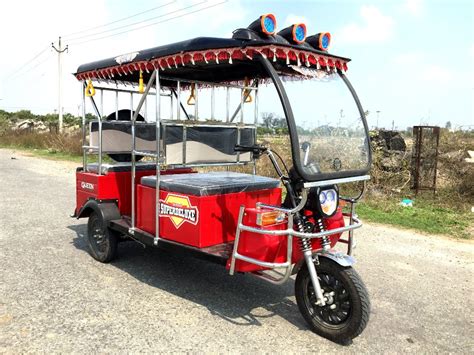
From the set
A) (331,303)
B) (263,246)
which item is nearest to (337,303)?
(331,303)

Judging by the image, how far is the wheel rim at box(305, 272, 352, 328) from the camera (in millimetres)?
3326

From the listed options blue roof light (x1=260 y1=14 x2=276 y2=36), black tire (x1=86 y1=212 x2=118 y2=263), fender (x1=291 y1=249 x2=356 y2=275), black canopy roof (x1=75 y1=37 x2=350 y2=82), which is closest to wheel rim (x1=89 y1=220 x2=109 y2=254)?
black tire (x1=86 y1=212 x2=118 y2=263)

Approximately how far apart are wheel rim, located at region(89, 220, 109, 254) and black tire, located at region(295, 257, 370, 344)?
2.55 metres

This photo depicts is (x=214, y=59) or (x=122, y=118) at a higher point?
(x=214, y=59)

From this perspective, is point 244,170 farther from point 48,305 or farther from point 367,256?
point 48,305

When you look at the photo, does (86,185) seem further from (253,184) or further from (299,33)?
(299,33)

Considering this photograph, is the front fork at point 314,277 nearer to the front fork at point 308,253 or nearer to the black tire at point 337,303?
the front fork at point 308,253

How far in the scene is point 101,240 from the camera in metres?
5.15

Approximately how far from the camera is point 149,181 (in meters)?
4.54

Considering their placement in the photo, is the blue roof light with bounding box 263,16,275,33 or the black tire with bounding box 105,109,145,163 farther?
the black tire with bounding box 105,109,145,163

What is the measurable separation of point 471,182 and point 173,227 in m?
7.26

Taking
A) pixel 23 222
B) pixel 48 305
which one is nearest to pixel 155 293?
pixel 48 305

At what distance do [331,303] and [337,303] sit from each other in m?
0.05

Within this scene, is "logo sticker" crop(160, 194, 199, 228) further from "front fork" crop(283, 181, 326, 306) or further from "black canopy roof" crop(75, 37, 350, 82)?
"black canopy roof" crop(75, 37, 350, 82)
